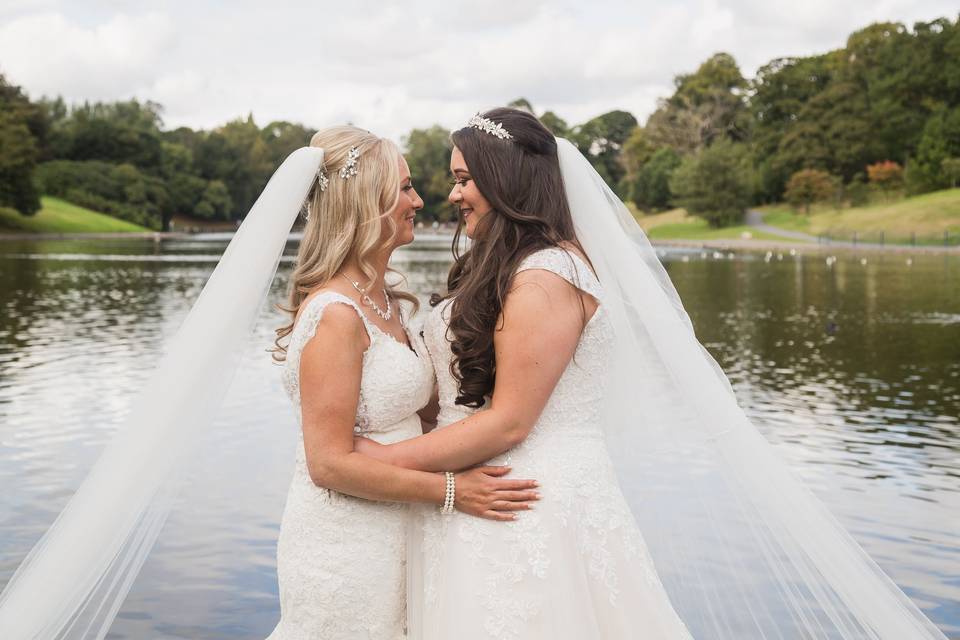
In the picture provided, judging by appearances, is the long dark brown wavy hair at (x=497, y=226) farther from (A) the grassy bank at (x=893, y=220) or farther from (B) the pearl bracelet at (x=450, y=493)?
(A) the grassy bank at (x=893, y=220)

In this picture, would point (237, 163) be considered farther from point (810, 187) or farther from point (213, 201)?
point (810, 187)

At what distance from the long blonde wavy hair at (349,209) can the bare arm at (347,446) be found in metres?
0.23

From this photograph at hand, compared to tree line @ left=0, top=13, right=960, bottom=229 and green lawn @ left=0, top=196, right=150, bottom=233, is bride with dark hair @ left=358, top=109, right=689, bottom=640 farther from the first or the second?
green lawn @ left=0, top=196, right=150, bottom=233

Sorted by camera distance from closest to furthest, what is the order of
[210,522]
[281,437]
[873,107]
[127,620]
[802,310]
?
[127,620] → [210,522] → [281,437] → [802,310] → [873,107]

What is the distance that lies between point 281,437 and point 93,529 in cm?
762

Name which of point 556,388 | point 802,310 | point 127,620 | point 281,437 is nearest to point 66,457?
point 281,437

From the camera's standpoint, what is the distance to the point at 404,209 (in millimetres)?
3297

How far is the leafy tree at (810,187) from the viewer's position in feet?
220

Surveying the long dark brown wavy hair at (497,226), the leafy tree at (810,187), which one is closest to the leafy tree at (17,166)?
the leafy tree at (810,187)

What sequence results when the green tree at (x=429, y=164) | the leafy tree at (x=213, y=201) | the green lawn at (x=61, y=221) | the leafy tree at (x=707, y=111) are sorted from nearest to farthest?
1. the green lawn at (x=61, y=221)
2. the leafy tree at (x=707, y=111)
3. the leafy tree at (x=213, y=201)
4. the green tree at (x=429, y=164)

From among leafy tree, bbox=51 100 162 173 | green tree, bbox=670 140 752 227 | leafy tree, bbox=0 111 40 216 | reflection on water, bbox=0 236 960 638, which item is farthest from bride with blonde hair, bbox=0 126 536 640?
leafy tree, bbox=51 100 162 173

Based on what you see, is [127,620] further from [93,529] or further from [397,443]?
[397,443]

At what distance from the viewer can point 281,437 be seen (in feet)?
35.2

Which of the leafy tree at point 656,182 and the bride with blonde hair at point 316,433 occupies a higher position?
the leafy tree at point 656,182
